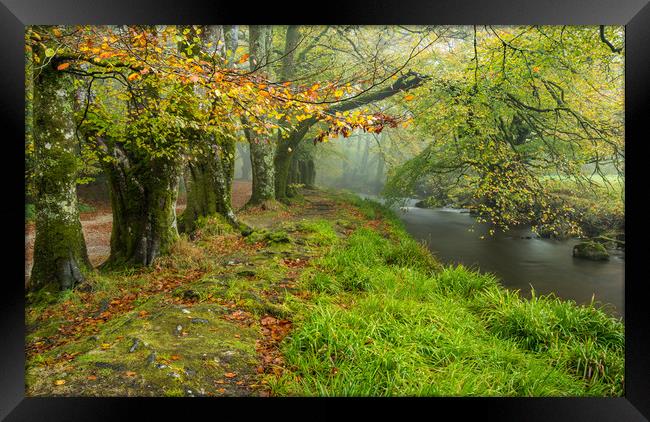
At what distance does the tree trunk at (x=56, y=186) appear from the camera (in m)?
2.58

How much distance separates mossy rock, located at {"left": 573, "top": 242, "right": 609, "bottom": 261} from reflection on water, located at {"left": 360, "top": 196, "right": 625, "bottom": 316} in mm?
41

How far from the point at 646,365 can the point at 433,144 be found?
2.35 meters

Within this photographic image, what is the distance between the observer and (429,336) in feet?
7.72

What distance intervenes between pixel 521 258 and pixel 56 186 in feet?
13.0

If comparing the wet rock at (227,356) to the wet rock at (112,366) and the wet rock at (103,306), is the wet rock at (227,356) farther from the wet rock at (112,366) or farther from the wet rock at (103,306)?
the wet rock at (103,306)

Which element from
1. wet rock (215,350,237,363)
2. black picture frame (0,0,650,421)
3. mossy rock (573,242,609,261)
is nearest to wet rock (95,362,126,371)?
black picture frame (0,0,650,421)

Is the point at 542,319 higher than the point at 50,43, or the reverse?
the point at 50,43

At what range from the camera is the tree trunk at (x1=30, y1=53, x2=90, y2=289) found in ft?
8.46

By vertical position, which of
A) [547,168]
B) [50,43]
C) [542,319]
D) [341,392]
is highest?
[50,43]

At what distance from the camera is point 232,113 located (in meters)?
2.68

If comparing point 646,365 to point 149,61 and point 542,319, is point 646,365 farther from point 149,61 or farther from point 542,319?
point 149,61

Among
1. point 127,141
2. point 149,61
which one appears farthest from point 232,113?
point 127,141

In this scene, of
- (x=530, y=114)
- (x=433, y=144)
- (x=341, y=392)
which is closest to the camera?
(x=341, y=392)

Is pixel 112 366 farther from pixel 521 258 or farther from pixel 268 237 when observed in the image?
pixel 521 258
